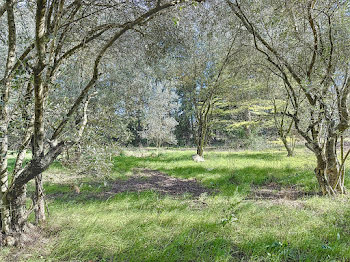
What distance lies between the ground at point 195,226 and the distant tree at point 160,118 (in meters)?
16.3

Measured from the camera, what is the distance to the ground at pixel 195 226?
2895mm

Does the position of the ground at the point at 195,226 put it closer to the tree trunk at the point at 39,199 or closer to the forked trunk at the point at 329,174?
the tree trunk at the point at 39,199

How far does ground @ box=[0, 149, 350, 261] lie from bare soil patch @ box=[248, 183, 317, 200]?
3 cm

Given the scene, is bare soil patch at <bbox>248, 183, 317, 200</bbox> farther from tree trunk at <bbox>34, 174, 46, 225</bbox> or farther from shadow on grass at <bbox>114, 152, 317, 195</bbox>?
tree trunk at <bbox>34, 174, 46, 225</bbox>

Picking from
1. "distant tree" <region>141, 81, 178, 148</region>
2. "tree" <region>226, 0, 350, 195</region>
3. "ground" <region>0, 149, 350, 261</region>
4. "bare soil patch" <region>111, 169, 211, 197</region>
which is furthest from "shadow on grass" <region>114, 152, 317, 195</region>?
"distant tree" <region>141, 81, 178, 148</region>

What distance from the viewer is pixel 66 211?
4410 millimetres

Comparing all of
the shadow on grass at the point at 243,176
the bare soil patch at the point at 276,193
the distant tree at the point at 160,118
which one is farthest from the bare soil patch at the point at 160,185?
the distant tree at the point at 160,118

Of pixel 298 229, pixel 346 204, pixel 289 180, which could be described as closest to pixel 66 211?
pixel 298 229

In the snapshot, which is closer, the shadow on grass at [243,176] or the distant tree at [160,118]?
the shadow on grass at [243,176]

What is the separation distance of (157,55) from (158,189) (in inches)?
154

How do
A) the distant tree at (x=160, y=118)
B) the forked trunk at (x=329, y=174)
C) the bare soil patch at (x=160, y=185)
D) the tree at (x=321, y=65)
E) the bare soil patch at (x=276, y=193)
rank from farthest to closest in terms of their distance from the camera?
1. the distant tree at (x=160, y=118)
2. the bare soil patch at (x=160, y=185)
3. the bare soil patch at (x=276, y=193)
4. the forked trunk at (x=329, y=174)
5. the tree at (x=321, y=65)

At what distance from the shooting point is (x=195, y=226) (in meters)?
3.71

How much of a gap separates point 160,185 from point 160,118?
63.8ft

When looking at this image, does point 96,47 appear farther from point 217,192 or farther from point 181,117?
point 181,117
